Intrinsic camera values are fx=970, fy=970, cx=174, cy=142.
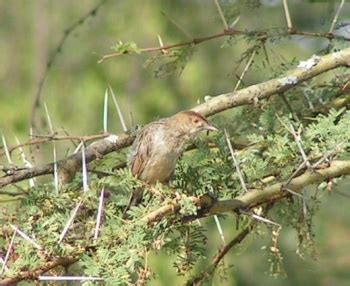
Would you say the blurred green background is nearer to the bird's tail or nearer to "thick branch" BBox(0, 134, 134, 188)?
"thick branch" BBox(0, 134, 134, 188)

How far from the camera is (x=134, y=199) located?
267 cm

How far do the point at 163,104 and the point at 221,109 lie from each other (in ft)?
19.0

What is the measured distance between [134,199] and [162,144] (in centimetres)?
92

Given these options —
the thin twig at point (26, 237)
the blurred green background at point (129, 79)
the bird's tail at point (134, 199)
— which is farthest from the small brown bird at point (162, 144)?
the blurred green background at point (129, 79)

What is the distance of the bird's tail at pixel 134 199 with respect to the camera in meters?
2.56

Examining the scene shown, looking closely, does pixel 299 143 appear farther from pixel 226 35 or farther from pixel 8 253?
pixel 8 253

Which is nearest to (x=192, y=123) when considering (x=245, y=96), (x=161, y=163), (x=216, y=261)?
(x=161, y=163)

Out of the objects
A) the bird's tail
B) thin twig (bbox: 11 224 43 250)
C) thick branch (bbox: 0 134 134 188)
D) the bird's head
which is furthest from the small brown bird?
thin twig (bbox: 11 224 43 250)

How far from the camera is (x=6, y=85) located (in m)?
10.4

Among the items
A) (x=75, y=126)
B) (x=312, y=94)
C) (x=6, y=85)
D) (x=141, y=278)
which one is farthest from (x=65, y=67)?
(x=141, y=278)

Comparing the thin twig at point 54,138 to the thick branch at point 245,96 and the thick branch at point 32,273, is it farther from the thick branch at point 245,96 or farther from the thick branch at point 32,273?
the thick branch at point 32,273

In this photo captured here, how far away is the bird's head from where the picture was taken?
3229mm

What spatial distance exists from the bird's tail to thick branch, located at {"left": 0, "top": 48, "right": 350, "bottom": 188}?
311mm

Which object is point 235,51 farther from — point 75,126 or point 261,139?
point 261,139
